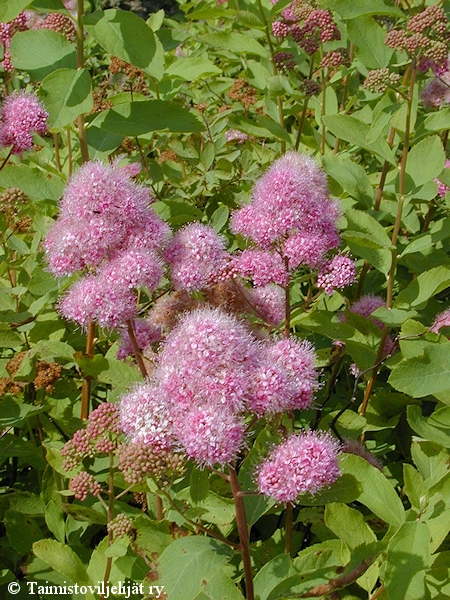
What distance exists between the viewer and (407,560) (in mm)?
1341

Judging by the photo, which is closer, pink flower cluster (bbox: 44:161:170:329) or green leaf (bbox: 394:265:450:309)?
pink flower cluster (bbox: 44:161:170:329)

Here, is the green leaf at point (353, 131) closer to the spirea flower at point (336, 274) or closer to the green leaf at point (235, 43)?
the spirea flower at point (336, 274)

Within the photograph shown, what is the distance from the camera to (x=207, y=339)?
4.42 ft

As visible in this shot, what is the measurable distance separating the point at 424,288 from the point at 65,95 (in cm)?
106

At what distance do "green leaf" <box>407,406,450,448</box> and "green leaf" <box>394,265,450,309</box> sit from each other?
286 mm

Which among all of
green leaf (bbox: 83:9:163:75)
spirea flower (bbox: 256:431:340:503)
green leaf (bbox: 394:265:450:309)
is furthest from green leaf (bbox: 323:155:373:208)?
spirea flower (bbox: 256:431:340:503)

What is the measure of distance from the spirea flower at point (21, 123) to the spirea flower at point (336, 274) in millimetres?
909

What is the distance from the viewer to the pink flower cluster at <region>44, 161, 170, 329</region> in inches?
61.1

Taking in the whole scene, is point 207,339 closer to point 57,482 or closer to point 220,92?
point 57,482

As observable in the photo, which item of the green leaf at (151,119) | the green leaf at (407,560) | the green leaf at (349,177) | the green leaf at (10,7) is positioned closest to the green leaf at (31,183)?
the green leaf at (151,119)

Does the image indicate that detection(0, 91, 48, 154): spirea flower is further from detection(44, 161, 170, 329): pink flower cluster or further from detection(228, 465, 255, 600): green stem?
detection(228, 465, 255, 600): green stem

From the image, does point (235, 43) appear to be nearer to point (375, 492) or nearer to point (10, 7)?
point (10, 7)

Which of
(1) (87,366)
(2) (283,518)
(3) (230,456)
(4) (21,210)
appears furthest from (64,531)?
(4) (21,210)

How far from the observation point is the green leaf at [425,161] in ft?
6.36
